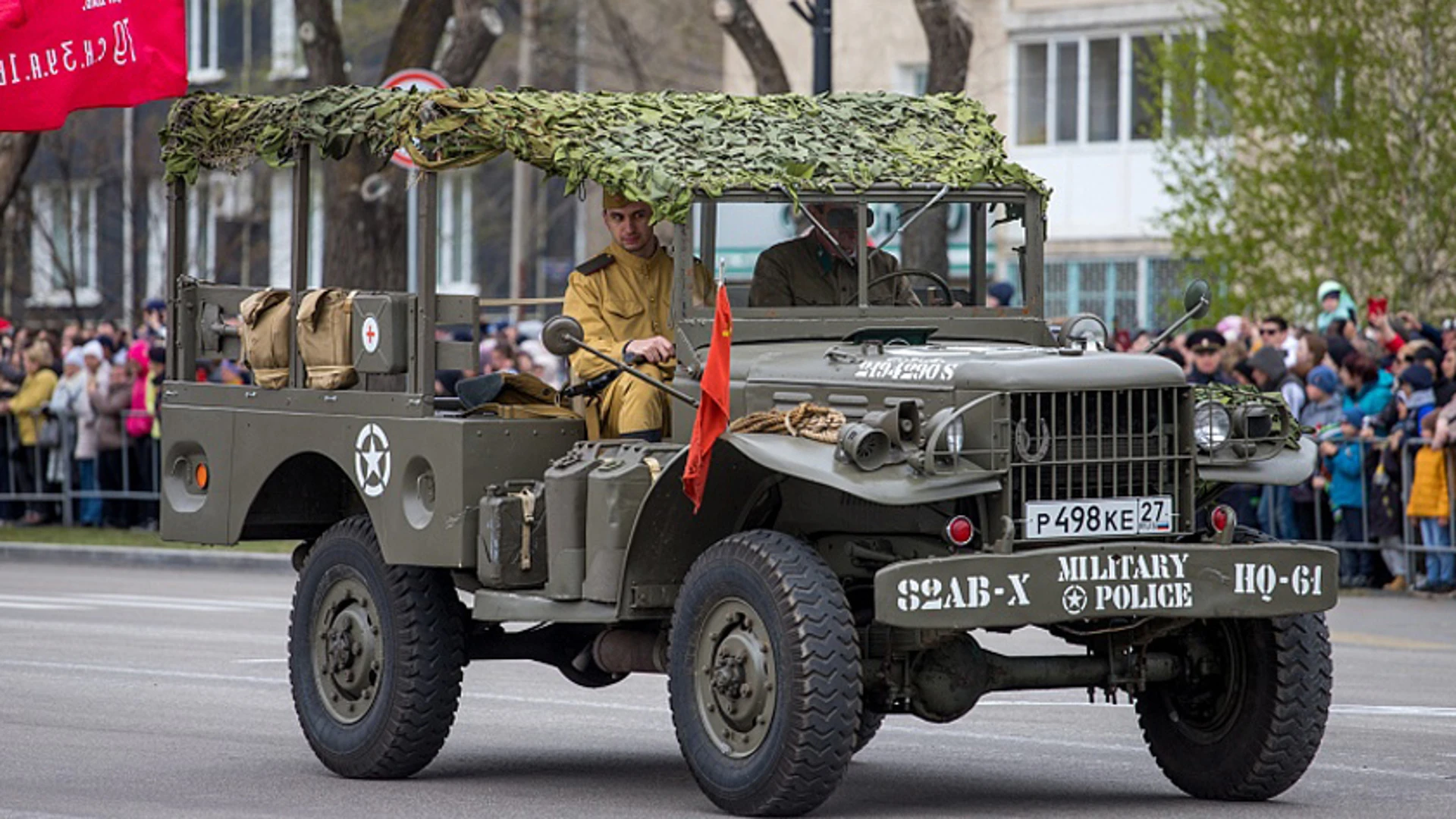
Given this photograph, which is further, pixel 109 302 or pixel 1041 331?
pixel 109 302

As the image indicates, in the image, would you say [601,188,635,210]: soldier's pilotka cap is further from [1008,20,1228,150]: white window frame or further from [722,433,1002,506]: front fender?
[1008,20,1228,150]: white window frame

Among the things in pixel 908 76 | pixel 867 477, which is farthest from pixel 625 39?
pixel 867 477

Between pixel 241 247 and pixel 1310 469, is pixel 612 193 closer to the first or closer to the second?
pixel 1310 469

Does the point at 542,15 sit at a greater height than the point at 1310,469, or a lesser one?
A: greater

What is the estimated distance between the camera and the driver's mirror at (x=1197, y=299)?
34.5 ft

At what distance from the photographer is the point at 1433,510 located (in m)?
20.4

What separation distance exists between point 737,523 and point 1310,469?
2025 millimetres

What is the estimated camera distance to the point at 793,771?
367 inches

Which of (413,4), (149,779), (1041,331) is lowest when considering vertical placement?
(149,779)

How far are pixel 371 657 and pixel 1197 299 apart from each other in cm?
343

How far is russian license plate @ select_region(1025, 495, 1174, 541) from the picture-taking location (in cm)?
963

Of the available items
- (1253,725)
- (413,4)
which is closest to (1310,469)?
(1253,725)

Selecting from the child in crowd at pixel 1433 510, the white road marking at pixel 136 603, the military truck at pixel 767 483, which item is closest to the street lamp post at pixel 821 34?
the child in crowd at pixel 1433 510

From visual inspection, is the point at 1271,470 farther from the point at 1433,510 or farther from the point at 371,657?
the point at 1433,510
